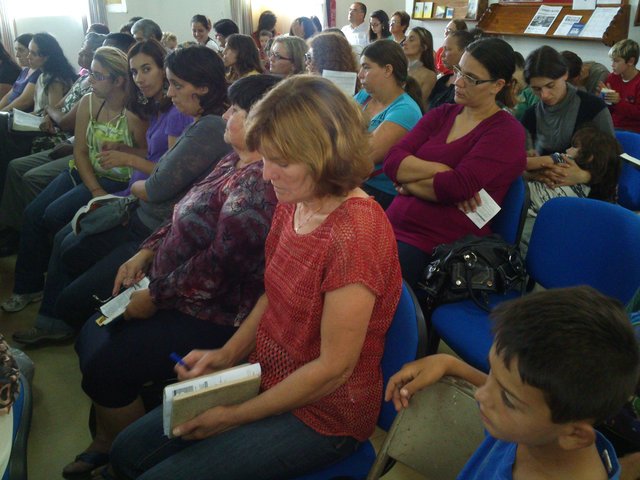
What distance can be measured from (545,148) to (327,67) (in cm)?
148

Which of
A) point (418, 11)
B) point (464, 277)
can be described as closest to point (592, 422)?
point (464, 277)

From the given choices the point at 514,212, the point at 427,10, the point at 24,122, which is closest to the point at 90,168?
the point at 24,122

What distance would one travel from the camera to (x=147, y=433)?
1.29 meters

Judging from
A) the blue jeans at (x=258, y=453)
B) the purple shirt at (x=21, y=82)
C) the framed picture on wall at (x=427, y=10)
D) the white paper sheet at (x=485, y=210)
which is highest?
the framed picture on wall at (x=427, y=10)

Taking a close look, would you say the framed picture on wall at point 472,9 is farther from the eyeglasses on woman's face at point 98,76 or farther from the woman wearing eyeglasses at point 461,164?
the eyeglasses on woman's face at point 98,76

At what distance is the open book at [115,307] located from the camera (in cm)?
167

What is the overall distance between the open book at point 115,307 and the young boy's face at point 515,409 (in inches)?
48.7

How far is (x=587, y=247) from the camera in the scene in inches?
72.8

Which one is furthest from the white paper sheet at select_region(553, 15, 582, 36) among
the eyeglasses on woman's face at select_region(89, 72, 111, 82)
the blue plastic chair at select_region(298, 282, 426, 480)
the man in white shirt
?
the blue plastic chair at select_region(298, 282, 426, 480)

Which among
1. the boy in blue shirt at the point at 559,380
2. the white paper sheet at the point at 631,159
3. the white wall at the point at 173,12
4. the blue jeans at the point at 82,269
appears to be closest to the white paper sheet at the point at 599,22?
the white paper sheet at the point at 631,159


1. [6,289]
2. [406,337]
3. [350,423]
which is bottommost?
[6,289]

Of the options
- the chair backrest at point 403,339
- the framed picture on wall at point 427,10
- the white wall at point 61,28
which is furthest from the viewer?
the white wall at point 61,28

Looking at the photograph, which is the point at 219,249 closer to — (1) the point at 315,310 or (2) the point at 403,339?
(1) the point at 315,310

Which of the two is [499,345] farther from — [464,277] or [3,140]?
[3,140]
